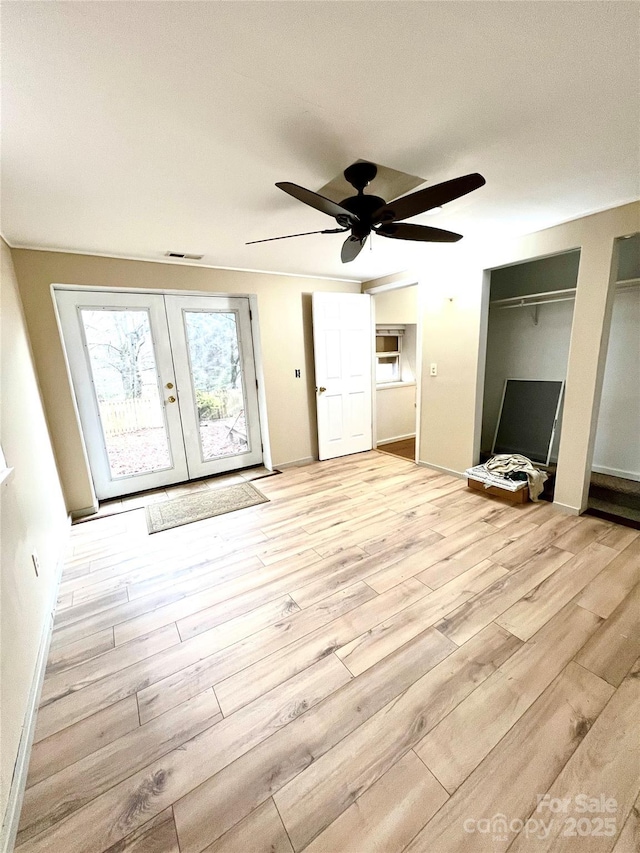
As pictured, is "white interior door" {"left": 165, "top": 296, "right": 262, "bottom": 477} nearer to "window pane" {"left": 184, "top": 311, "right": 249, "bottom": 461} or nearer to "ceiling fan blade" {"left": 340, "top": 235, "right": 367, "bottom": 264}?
"window pane" {"left": 184, "top": 311, "right": 249, "bottom": 461}

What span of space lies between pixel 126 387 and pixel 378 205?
2.87 metres

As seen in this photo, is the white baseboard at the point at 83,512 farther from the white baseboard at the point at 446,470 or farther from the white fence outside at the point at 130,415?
the white baseboard at the point at 446,470

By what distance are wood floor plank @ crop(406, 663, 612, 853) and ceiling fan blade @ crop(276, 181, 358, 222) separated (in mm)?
2237

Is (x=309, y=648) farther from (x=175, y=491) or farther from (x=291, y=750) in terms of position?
(x=175, y=491)

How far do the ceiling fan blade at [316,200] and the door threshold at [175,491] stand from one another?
288cm

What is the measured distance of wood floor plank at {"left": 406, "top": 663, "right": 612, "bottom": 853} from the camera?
3.05ft

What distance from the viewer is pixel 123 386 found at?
3.22 meters

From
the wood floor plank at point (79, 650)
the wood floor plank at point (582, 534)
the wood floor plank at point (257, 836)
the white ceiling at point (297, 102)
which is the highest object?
the white ceiling at point (297, 102)

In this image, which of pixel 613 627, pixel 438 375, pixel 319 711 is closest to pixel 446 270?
pixel 438 375

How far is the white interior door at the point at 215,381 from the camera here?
347 centimetres

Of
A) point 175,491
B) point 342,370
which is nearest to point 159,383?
point 175,491

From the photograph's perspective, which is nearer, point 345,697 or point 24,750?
point 24,750

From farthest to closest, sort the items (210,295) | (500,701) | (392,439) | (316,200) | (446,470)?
(392,439)
(446,470)
(210,295)
(316,200)
(500,701)

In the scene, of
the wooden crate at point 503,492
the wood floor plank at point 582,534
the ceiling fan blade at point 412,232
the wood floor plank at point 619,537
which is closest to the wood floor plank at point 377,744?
the wood floor plank at point 582,534
